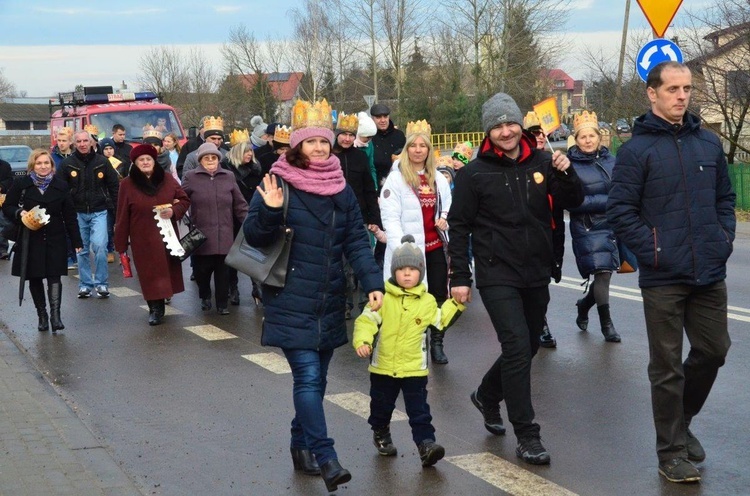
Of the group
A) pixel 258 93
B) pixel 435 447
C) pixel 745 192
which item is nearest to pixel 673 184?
pixel 435 447

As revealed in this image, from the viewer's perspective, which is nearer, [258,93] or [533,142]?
[533,142]

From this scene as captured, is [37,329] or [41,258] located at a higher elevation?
[41,258]

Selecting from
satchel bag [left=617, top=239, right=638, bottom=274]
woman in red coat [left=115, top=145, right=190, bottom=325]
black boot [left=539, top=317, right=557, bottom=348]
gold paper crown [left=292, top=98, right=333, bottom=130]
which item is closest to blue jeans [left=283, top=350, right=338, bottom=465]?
gold paper crown [left=292, top=98, right=333, bottom=130]

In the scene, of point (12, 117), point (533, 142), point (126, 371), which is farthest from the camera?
point (12, 117)

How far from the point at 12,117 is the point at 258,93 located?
58597mm

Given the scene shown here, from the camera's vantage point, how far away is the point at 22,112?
129 meters

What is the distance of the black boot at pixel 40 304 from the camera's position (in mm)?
11156

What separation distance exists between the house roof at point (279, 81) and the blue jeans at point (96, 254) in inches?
2644

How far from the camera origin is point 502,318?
617cm

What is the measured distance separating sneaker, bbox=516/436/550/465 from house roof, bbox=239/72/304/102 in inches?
2958

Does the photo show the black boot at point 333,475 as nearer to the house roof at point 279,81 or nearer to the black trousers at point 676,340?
the black trousers at point 676,340

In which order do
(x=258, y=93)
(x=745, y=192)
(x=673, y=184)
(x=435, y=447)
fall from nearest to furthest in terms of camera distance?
1. (x=673, y=184)
2. (x=435, y=447)
3. (x=745, y=192)
4. (x=258, y=93)

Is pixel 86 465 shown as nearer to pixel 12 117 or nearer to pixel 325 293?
pixel 325 293

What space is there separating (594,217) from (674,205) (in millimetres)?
3815
